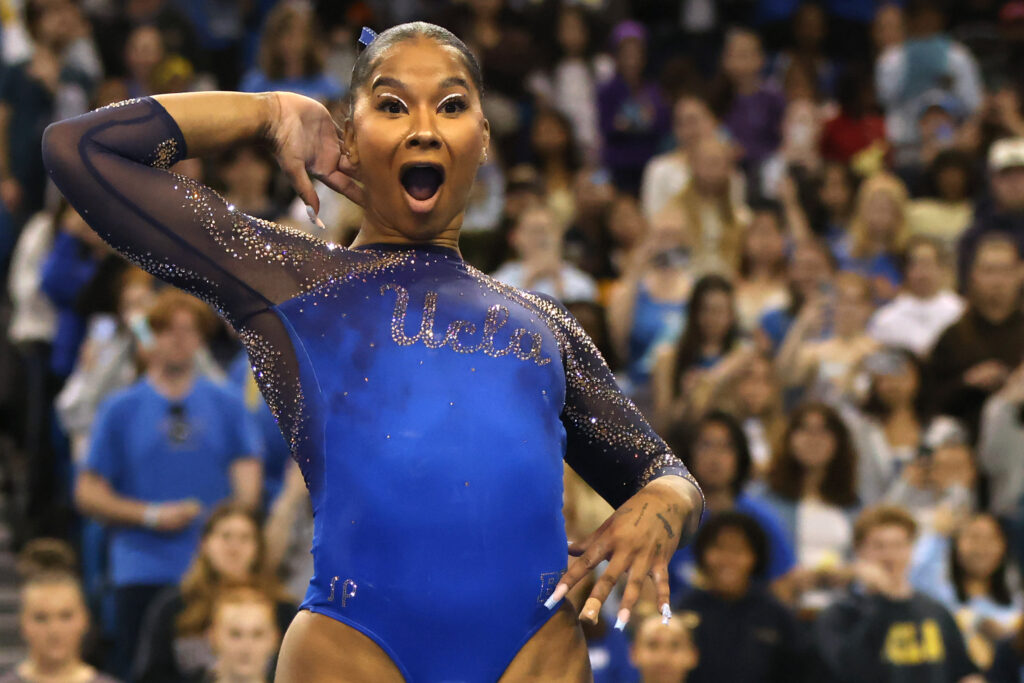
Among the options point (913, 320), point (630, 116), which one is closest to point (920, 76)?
point (630, 116)

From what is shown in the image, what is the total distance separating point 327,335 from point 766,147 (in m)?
7.99

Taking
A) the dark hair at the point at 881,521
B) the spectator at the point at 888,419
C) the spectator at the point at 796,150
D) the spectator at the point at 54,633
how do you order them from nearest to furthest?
the spectator at the point at 54,633 < the dark hair at the point at 881,521 < the spectator at the point at 888,419 < the spectator at the point at 796,150

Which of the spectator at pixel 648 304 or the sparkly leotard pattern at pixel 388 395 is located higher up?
the spectator at pixel 648 304

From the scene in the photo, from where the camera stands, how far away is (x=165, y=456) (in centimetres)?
589

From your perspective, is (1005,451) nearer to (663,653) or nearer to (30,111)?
(663,653)

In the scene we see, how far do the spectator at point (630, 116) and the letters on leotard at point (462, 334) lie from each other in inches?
299

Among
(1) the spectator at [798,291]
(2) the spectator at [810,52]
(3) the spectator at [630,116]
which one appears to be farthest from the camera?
(2) the spectator at [810,52]

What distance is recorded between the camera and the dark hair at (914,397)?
22.7ft

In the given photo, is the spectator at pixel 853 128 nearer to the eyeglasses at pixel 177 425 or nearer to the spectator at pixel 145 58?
the spectator at pixel 145 58

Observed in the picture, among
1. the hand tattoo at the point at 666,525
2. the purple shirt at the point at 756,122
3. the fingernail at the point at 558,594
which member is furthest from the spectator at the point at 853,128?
the fingernail at the point at 558,594

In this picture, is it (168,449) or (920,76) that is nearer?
(168,449)

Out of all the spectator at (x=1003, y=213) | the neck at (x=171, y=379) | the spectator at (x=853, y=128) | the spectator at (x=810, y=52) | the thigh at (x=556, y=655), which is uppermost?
the spectator at (x=810, y=52)

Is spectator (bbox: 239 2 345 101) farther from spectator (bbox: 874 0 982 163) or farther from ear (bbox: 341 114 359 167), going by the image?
ear (bbox: 341 114 359 167)

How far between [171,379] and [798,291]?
320 cm
